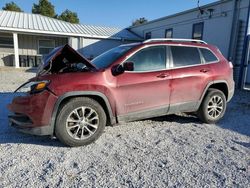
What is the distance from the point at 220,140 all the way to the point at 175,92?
1233mm

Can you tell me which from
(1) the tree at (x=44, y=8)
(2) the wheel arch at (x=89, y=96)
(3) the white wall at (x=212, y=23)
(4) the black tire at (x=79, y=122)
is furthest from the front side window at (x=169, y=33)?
(1) the tree at (x=44, y=8)

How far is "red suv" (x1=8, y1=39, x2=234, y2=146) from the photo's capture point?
146 inches

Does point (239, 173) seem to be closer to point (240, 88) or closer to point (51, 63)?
point (51, 63)

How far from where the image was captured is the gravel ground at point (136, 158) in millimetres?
2932

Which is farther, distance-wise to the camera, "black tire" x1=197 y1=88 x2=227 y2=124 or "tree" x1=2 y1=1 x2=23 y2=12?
"tree" x1=2 y1=1 x2=23 y2=12

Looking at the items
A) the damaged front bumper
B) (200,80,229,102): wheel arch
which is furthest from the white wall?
the damaged front bumper

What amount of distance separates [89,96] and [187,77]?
2.10 meters

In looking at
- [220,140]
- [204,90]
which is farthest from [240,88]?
[220,140]

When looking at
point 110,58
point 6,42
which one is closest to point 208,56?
point 110,58

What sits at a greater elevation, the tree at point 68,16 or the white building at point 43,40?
the tree at point 68,16

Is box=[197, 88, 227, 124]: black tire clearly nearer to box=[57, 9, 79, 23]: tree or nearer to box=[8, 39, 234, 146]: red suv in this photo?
box=[8, 39, 234, 146]: red suv

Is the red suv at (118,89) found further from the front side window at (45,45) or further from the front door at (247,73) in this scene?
the front side window at (45,45)

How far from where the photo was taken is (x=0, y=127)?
4801 mm

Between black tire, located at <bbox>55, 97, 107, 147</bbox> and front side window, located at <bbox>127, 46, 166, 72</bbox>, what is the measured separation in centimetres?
110
